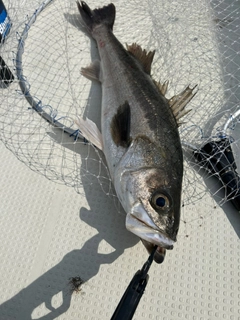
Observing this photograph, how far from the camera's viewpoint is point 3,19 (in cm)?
238

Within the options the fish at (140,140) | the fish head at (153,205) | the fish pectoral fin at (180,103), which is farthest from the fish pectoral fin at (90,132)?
the fish pectoral fin at (180,103)

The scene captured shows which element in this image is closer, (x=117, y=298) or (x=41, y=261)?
(x=117, y=298)

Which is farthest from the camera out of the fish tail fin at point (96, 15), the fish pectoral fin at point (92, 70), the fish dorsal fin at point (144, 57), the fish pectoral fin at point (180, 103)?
the fish tail fin at point (96, 15)

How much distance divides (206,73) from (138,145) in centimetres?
110

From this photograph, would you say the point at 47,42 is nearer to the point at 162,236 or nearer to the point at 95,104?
the point at 95,104

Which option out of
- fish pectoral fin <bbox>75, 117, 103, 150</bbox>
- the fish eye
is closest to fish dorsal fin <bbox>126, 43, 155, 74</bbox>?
fish pectoral fin <bbox>75, 117, 103, 150</bbox>

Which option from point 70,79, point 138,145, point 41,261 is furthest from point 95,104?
point 41,261

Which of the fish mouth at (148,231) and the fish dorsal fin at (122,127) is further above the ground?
the fish dorsal fin at (122,127)

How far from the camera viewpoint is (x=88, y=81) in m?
2.40

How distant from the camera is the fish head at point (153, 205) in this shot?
1.42 metres

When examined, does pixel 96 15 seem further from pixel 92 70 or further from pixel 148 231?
pixel 148 231

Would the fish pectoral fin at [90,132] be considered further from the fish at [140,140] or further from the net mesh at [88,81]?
the net mesh at [88,81]

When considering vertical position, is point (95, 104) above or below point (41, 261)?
above

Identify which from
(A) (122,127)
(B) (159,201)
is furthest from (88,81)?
(B) (159,201)
